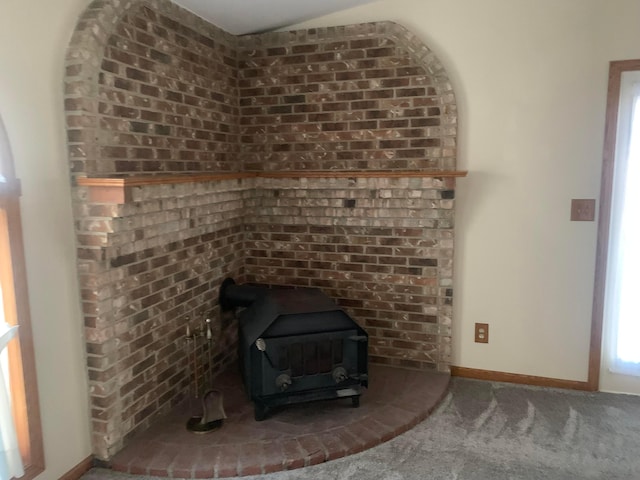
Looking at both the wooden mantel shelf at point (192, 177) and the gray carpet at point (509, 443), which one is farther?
the gray carpet at point (509, 443)

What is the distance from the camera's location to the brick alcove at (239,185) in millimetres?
2295

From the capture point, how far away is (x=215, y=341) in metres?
3.23

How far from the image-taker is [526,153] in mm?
3020

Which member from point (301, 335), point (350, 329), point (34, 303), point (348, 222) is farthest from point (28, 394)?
point (348, 222)

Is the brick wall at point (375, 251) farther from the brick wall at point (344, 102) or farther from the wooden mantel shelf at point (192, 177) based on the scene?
the brick wall at point (344, 102)

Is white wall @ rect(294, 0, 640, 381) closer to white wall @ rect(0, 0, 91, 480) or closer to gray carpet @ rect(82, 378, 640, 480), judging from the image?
gray carpet @ rect(82, 378, 640, 480)

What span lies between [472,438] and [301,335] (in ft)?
3.30

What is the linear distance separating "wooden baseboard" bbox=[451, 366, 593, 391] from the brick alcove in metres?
0.13

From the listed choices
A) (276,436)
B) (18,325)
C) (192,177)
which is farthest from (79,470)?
(192,177)

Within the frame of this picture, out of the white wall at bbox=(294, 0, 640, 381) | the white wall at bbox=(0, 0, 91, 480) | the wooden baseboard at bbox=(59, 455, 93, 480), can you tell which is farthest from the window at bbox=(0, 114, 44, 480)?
the white wall at bbox=(294, 0, 640, 381)

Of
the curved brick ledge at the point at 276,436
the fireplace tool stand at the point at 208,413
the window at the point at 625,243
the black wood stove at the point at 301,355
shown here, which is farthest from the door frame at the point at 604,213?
the fireplace tool stand at the point at 208,413

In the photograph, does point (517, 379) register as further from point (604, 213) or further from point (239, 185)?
point (239, 185)

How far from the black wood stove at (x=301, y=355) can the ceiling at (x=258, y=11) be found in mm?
1672

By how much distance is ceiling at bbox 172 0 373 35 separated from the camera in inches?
111
